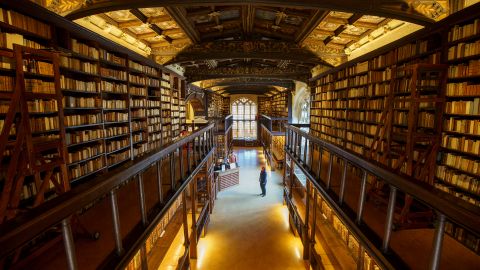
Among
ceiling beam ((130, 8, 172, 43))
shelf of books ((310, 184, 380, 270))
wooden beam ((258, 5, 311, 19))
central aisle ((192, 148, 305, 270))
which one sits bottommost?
central aisle ((192, 148, 305, 270))

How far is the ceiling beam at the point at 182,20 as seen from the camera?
166 inches

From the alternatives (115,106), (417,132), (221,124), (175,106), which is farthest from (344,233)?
(221,124)

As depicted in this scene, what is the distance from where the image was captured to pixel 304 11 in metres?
4.60

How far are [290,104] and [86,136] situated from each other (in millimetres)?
11832

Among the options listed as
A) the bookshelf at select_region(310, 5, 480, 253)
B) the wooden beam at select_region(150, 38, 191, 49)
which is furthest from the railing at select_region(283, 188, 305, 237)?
the wooden beam at select_region(150, 38, 191, 49)

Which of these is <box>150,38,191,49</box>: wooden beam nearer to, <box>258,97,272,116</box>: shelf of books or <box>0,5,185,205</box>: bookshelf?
<box>0,5,185,205</box>: bookshelf

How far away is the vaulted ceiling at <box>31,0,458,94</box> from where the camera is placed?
3299 mm

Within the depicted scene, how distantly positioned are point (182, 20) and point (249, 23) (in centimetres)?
171

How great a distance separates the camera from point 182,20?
470 cm

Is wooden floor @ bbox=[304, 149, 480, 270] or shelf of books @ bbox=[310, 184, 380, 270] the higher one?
wooden floor @ bbox=[304, 149, 480, 270]

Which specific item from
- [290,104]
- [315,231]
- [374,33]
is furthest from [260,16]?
[290,104]

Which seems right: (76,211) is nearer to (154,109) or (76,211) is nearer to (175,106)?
(154,109)

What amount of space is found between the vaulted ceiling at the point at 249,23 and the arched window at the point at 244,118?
53.4ft

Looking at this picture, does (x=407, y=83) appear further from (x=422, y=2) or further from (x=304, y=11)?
(x=304, y=11)
